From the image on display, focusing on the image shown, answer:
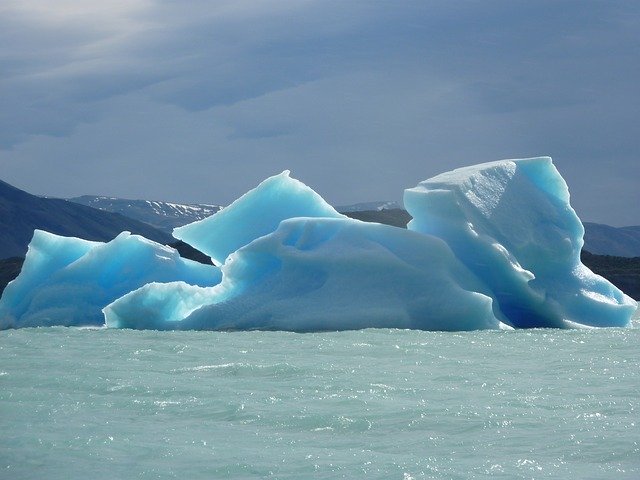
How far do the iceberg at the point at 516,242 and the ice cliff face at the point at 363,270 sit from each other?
0.06ft

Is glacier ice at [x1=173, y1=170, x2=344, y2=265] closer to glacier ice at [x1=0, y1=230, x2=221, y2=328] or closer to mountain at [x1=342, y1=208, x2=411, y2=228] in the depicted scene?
glacier ice at [x1=0, y1=230, x2=221, y2=328]

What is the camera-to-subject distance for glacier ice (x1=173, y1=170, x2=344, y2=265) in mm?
15031

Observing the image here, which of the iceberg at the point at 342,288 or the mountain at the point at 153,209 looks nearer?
the iceberg at the point at 342,288

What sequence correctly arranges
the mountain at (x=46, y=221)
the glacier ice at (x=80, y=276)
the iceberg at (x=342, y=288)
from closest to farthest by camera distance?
the iceberg at (x=342, y=288) < the glacier ice at (x=80, y=276) < the mountain at (x=46, y=221)

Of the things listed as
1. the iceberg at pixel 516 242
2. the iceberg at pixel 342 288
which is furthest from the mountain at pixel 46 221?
the iceberg at pixel 516 242

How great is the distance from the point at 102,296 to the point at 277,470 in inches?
398

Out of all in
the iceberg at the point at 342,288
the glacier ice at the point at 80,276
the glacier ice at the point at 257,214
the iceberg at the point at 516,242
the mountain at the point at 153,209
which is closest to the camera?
the iceberg at the point at 342,288

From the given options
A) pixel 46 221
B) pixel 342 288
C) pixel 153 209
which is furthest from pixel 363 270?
pixel 153 209

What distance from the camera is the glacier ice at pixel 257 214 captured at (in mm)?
15031

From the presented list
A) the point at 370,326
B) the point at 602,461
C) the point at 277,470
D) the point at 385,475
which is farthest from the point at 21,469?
the point at 370,326

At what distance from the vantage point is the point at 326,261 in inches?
512

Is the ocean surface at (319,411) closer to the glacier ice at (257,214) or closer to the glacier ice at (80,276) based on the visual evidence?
the glacier ice at (80,276)

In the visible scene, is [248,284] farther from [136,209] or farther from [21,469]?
[136,209]

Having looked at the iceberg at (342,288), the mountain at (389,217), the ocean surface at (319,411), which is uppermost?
the mountain at (389,217)
